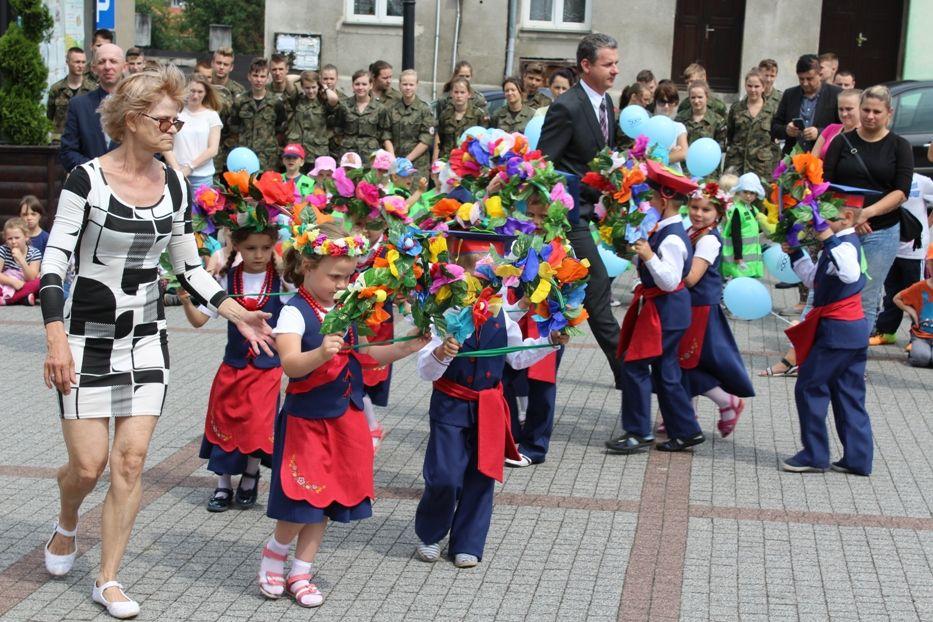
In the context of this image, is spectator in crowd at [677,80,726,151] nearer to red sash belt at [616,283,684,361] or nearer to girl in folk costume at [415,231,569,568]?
red sash belt at [616,283,684,361]

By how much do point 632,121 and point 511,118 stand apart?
5.04 meters

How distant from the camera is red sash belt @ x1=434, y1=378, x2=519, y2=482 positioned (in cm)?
583

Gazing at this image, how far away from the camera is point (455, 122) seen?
567 inches

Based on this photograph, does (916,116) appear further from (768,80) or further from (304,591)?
(304,591)

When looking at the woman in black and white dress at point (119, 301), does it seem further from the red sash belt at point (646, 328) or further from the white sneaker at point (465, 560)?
the red sash belt at point (646, 328)

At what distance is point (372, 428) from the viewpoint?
7.87 meters

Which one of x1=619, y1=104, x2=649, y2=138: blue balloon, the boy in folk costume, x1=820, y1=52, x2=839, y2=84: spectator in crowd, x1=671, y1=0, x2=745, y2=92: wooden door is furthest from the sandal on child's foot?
x1=671, y1=0, x2=745, y2=92: wooden door

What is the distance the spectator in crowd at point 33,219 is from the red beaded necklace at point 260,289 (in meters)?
6.96

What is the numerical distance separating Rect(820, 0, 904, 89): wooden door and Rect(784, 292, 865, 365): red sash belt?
19.0 metres

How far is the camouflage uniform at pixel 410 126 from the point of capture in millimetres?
14508

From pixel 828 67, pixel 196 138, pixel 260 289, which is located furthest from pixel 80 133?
pixel 828 67

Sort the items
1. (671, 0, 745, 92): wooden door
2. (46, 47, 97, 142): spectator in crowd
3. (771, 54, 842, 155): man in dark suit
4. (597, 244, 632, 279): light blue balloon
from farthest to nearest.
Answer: (671, 0, 745, 92): wooden door → (46, 47, 97, 142): spectator in crowd → (771, 54, 842, 155): man in dark suit → (597, 244, 632, 279): light blue balloon

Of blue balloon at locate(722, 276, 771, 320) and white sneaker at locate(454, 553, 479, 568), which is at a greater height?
blue balloon at locate(722, 276, 771, 320)

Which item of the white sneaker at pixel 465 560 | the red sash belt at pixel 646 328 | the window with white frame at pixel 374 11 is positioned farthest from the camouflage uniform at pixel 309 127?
the window with white frame at pixel 374 11
